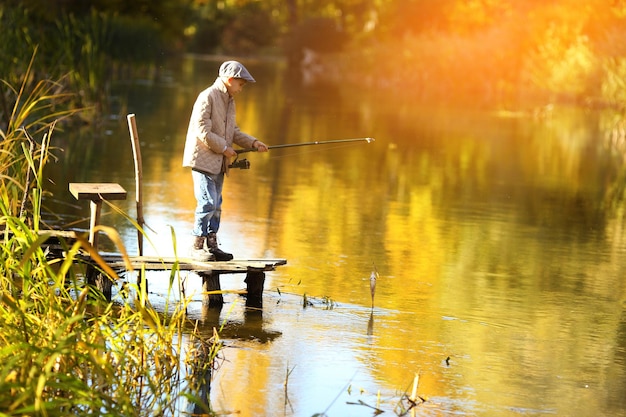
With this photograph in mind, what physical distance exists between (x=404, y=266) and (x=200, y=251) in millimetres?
2594

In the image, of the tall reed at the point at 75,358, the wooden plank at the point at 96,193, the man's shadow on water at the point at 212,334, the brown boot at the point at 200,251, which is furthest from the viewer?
the brown boot at the point at 200,251

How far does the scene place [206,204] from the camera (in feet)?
29.9

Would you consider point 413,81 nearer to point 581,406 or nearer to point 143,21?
point 143,21

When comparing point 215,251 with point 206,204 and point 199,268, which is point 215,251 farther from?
point 199,268

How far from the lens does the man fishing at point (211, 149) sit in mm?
8953

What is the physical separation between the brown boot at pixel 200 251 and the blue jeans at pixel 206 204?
1.7 inches

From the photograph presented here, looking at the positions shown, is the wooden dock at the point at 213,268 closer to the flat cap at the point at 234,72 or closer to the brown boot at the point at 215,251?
the brown boot at the point at 215,251

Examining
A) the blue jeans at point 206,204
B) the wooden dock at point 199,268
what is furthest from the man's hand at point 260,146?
the wooden dock at point 199,268

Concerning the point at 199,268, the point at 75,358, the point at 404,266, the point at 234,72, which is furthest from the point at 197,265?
the point at 404,266

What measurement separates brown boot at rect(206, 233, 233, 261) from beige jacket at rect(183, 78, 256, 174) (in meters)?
0.46

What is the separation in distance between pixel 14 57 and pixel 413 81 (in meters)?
32.4

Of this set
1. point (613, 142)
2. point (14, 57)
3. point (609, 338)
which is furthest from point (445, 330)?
point (613, 142)

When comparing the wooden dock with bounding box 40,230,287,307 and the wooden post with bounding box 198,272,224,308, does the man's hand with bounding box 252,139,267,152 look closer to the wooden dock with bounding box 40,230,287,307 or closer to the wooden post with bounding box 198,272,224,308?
the wooden dock with bounding box 40,230,287,307

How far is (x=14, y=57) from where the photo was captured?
17.9 metres
